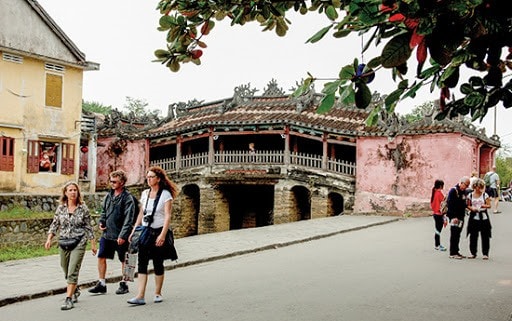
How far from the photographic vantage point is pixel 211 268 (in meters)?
10.1

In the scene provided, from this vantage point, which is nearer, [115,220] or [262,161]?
[115,220]

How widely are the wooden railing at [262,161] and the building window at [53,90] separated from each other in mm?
6632

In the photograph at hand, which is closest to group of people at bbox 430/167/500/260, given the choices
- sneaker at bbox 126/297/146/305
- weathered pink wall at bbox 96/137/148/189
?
sneaker at bbox 126/297/146/305

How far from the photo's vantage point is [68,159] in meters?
21.8

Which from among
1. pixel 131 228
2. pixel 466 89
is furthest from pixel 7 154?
pixel 466 89

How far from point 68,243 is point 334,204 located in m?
17.7

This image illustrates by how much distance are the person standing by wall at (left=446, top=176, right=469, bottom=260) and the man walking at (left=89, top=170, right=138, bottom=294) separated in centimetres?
648

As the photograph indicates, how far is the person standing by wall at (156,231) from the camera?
6797 millimetres

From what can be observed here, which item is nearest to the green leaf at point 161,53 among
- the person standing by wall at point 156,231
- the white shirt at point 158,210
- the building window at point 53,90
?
the person standing by wall at point 156,231

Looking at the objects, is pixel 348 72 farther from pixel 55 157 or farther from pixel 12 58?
pixel 55 157

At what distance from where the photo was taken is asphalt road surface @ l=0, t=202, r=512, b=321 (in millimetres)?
6414

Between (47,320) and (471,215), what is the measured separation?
7.98 m

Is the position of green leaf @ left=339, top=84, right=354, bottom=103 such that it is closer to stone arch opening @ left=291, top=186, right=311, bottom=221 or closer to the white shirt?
the white shirt

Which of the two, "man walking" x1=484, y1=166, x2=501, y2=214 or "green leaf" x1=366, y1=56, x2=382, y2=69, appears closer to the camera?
"green leaf" x1=366, y1=56, x2=382, y2=69
